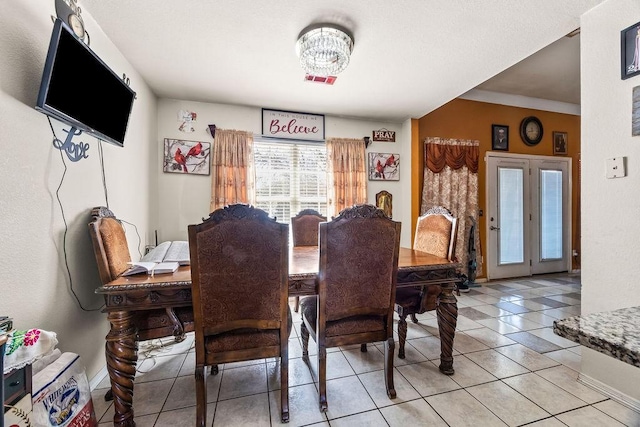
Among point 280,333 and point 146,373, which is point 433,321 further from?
point 146,373

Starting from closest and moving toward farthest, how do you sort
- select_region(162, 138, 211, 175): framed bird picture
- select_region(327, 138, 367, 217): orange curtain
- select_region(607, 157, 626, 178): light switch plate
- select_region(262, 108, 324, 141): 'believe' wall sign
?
select_region(607, 157, 626, 178): light switch plate < select_region(162, 138, 211, 175): framed bird picture < select_region(262, 108, 324, 141): 'believe' wall sign < select_region(327, 138, 367, 217): orange curtain

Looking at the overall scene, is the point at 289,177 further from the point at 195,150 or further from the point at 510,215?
the point at 510,215

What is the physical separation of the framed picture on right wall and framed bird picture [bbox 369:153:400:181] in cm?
277

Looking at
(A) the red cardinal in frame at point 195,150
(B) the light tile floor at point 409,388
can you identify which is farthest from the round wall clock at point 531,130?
(A) the red cardinal in frame at point 195,150

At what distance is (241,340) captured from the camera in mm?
1391

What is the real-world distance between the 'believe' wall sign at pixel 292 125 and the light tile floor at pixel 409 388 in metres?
2.46

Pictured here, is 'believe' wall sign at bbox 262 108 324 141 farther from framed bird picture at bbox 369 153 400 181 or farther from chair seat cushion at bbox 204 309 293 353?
chair seat cushion at bbox 204 309 293 353

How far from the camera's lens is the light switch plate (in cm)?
157

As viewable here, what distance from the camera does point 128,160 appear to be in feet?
7.80

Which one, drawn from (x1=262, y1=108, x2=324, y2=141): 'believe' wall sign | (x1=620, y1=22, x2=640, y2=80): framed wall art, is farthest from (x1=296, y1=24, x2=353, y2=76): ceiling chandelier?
(x1=620, y1=22, x2=640, y2=80): framed wall art

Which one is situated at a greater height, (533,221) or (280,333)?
(533,221)

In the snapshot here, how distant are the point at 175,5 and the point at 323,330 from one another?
7.31 feet

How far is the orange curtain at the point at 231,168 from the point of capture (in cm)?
326

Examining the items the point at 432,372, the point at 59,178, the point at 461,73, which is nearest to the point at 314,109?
the point at 461,73
